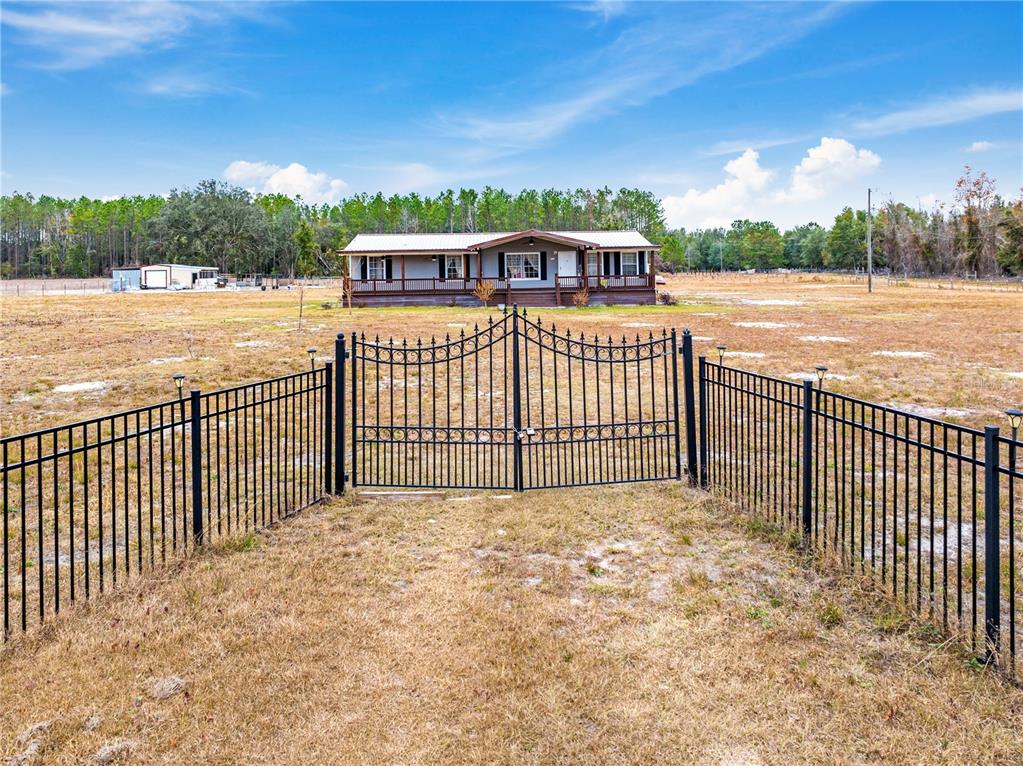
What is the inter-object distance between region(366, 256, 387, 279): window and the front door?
10.4 metres

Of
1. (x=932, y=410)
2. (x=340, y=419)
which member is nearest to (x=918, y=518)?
(x=340, y=419)

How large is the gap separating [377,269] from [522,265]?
8653mm

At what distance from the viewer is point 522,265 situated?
122ft

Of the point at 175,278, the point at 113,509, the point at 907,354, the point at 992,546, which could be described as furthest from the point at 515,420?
the point at 175,278

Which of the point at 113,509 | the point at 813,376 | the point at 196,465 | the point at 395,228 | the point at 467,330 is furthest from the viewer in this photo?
the point at 395,228

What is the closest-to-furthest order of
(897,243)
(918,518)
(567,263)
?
(918,518) → (567,263) → (897,243)

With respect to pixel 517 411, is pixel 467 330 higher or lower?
higher

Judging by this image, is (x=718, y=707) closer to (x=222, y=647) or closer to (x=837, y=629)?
A: (x=837, y=629)

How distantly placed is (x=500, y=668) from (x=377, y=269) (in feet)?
118

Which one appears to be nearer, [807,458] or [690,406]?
[807,458]

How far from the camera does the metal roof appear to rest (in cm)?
3625

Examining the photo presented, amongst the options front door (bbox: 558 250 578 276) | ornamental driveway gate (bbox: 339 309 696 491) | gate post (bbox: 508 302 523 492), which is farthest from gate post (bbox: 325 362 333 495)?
front door (bbox: 558 250 578 276)

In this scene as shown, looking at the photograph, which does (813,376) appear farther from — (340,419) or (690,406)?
(340,419)

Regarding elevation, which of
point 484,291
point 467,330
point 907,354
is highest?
point 484,291
